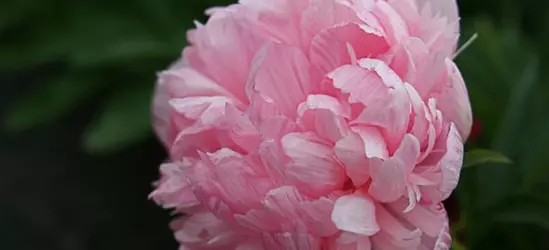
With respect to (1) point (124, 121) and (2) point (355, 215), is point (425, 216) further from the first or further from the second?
(1) point (124, 121)

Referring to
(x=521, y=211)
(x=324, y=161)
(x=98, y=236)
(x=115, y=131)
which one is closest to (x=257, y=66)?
(x=324, y=161)

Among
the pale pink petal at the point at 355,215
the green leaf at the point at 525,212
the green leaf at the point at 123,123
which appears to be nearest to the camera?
the pale pink petal at the point at 355,215

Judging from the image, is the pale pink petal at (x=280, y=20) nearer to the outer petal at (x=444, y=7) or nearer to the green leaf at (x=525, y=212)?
the outer petal at (x=444, y=7)

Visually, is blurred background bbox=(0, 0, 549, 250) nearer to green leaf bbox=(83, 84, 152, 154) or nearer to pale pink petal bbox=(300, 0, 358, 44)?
green leaf bbox=(83, 84, 152, 154)

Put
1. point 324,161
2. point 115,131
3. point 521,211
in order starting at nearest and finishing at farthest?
point 324,161
point 521,211
point 115,131

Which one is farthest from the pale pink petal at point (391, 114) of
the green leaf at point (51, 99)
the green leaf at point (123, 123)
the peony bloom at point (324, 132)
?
the green leaf at point (51, 99)

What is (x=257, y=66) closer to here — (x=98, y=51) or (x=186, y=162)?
(x=186, y=162)

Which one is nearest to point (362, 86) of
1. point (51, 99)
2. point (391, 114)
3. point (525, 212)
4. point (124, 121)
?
point (391, 114)
